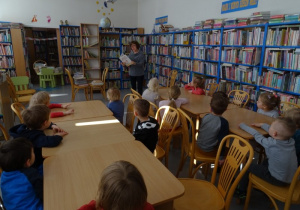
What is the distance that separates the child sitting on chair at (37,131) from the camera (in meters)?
1.57

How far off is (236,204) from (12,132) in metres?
2.07

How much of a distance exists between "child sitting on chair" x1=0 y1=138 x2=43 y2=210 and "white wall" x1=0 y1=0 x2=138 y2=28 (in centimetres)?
718

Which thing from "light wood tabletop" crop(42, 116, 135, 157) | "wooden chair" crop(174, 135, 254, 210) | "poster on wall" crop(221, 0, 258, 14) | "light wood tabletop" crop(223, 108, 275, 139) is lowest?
"wooden chair" crop(174, 135, 254, 210)

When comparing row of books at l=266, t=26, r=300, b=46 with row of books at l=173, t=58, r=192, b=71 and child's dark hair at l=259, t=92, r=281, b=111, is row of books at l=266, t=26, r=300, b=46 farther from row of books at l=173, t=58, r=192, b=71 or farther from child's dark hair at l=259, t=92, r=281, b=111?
row of books at l=173, t=58, r=192, b=71

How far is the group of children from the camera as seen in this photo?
792 millimetres

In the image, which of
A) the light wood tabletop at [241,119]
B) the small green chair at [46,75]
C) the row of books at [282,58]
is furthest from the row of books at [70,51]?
the light wood tabletop at [241,119]

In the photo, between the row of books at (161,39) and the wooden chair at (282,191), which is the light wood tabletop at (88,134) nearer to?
the wooden chair at (282,191)

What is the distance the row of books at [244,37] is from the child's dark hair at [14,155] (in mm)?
3720

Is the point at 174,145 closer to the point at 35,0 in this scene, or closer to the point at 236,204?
the point at 236,204

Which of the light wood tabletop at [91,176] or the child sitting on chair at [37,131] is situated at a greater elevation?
the child sitting on chair at [37,131]

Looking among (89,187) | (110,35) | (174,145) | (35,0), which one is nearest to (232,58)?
(174,145)

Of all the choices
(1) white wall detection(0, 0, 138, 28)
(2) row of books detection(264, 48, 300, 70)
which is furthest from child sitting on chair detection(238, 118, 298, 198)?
(1) white wall detection(0, 0, 138, 28)

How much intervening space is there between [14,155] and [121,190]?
0.79 m

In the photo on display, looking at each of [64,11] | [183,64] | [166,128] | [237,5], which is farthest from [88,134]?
[64,11]
